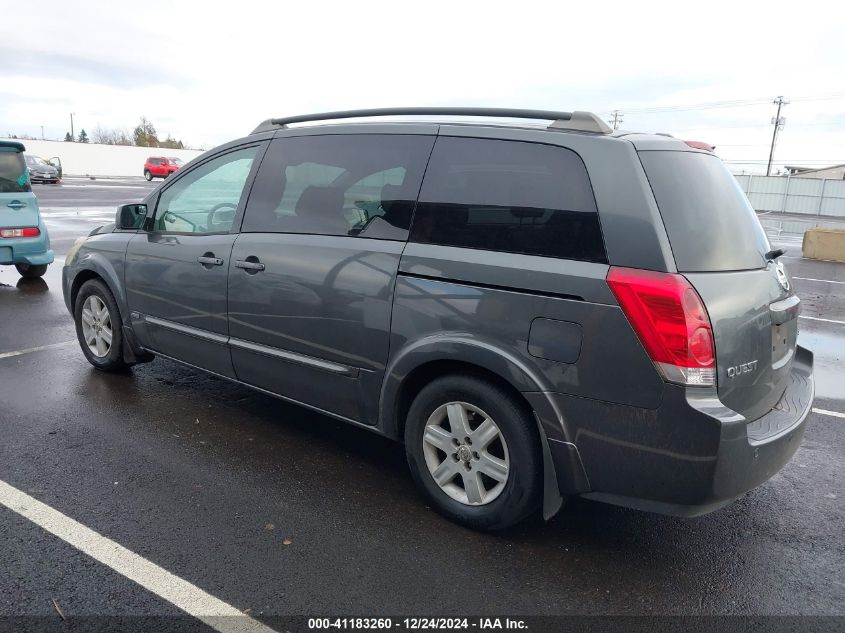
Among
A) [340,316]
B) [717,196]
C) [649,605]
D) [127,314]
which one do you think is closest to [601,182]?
[717,196]

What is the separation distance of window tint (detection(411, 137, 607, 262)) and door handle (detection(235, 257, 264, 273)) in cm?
106

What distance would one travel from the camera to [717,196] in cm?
312

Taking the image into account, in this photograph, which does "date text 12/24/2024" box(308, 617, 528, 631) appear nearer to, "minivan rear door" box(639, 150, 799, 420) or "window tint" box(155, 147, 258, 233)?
"minivan rear door" box(639, 150, 799, 420)

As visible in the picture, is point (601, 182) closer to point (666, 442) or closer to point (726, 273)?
point (726, 273)

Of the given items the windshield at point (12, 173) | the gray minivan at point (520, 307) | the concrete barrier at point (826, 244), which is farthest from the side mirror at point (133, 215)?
the concrete barrier at point (826, 244)

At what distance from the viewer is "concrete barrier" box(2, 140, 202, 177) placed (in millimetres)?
53531

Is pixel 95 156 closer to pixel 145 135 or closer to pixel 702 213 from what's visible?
pixel 145 135

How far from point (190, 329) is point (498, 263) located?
7.64 feet

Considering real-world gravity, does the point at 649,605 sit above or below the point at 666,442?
below

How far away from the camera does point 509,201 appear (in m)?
3.11

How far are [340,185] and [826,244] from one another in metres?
15.2

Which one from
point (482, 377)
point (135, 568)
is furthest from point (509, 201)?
point (135, 568)

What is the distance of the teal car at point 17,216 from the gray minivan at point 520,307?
6.30 meters

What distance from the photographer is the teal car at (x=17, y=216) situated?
899 centimetres
